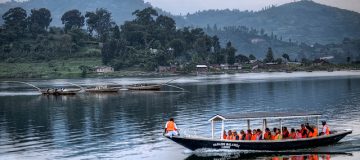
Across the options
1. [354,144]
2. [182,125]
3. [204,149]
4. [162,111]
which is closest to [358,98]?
[162,111]

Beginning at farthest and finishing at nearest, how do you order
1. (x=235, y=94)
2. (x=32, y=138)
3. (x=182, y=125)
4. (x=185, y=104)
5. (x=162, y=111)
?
(x=235, y=94) < (x=185, y=104) < (x=162, y=111) < (x=182, y=125) < (x=32, y=138)

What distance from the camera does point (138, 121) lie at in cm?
6881

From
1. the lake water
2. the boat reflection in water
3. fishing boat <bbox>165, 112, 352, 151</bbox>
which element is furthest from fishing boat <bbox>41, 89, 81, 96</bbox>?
the boat reflection in water

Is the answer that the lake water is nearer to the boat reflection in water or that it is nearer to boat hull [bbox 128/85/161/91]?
the boat reflection in water

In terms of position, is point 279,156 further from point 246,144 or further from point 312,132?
point 312,132

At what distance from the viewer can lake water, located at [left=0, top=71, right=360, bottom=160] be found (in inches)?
1828

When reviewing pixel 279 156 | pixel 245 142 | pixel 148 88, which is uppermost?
pixel 148 88

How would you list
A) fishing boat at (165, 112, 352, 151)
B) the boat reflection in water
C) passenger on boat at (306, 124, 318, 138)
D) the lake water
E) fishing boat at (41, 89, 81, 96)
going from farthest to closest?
fishing boat at (41, 89, 81, 96) < the lake water < passenger on boat at (306, 124, 318, 138) < fishing boat at (165, 112, 352, 151) < the boat reflection in water

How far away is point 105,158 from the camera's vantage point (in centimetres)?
4519

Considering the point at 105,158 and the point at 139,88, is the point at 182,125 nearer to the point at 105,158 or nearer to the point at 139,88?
the point at 105,158

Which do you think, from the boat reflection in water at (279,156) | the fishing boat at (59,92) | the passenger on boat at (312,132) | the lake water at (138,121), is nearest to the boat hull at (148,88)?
the lake water at (138,121)

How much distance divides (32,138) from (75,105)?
37151mm

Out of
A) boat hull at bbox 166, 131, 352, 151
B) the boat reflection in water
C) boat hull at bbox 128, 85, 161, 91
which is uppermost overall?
boat hull at bbox 128, 85, 161, 91

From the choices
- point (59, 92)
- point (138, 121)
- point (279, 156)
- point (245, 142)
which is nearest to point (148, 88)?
point (59, 92)
